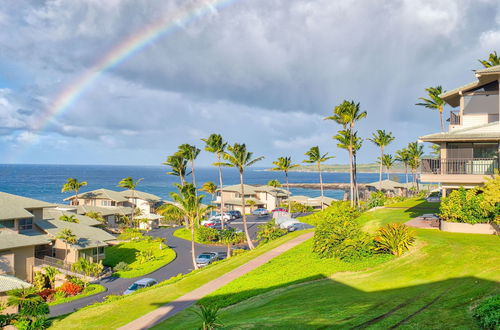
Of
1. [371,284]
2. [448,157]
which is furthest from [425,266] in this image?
[448,157]

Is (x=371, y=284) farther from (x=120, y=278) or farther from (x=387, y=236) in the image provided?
(x=120, y=278)

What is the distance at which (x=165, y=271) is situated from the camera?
39.2 meters

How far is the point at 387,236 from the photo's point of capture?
22.0 meters

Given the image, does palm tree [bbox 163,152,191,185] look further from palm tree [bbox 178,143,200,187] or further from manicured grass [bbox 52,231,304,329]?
manicured grass [bbox 52,231,304,329]

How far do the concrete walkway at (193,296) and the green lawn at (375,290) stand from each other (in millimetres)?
995

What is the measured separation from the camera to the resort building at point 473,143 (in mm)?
26734

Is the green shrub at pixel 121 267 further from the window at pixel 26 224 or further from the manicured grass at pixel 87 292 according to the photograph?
the window at pixel 26 224

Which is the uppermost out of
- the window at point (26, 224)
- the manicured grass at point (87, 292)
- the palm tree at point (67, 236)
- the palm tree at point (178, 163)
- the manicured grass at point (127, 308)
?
the palm tree at point (178, 163)

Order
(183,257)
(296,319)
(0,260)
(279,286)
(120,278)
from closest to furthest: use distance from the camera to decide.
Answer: (296,319) < (279,286) < (0,260) < (120,278) < (183,257)

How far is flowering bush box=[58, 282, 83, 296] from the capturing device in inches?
1292

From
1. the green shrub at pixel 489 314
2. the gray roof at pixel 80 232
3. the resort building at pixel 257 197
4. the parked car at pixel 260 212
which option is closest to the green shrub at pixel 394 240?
the green shrub at pixel 489 314

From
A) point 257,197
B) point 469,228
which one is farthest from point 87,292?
point 257,197

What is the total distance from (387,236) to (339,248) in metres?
3.02

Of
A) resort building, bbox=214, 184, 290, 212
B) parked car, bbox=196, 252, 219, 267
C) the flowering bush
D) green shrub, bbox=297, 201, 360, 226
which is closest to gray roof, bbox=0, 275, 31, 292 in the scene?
the flowering bush
